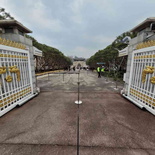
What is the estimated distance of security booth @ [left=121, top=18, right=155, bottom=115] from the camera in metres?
3.08

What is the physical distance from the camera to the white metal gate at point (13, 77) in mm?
3000

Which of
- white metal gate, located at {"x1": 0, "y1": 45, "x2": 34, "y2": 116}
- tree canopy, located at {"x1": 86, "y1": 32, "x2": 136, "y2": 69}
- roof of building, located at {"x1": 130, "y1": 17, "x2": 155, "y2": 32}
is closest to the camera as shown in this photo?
white metal gate, located at {"x1": 0, "y1": 45, "x2": 34, "y2": 116}

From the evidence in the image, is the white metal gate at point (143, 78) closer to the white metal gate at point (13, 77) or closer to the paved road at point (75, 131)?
the paved road at point (75, 131)

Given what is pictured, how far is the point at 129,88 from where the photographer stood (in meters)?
4.33

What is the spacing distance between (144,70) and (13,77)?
5713 millimetres

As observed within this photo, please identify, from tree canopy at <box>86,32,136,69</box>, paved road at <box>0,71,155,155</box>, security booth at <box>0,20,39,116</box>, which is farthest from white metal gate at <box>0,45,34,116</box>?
tree canopy at <box>86,32,136,69</box>

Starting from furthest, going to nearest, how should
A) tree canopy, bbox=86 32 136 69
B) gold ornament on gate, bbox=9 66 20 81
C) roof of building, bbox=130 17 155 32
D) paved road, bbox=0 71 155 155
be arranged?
1. tree canopy, bbox=86 32 136 69
2. roof of building, bbox=130 17 155 32
3. gold ornament on gate, bbox=9 66 20 81
4. paved road, bbox=0 71 155 155

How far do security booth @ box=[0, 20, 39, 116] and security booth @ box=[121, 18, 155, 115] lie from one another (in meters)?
5.59

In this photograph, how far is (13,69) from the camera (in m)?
3.31

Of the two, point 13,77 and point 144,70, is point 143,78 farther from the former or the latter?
point 13,77

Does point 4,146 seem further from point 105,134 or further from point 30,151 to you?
point 105,134

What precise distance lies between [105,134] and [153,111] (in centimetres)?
235

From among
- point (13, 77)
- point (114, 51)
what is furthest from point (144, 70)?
point (114, 51)

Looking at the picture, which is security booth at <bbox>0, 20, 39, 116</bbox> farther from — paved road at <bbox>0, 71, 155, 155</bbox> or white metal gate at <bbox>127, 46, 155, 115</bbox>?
white metal gate at <bbox>127, 46, 155, 115</bbox>
